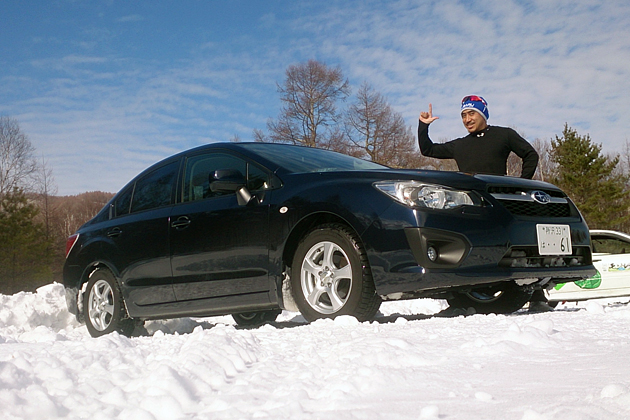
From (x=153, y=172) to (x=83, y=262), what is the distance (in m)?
1.15

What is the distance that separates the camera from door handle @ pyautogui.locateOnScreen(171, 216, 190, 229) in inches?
193

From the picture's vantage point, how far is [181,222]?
16.3ft

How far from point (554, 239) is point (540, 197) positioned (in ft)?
1.02

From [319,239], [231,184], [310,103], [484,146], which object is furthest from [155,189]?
[310,103]

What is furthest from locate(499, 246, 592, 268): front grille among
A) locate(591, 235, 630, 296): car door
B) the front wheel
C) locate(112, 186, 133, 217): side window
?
locate(591, 235, 630, 296): car door

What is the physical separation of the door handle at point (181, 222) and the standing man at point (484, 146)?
272 centimetres

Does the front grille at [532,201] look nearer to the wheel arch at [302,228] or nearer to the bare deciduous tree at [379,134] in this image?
the wheel arch at [302,228]

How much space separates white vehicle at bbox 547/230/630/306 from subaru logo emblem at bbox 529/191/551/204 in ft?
15.7

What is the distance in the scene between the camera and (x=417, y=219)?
147 inches

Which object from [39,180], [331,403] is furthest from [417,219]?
[39,180]

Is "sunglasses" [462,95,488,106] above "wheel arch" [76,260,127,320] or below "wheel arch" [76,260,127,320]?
above

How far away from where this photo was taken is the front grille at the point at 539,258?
158 inches

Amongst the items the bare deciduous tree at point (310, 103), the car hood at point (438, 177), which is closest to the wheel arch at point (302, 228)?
the car hood at point (438, 177)

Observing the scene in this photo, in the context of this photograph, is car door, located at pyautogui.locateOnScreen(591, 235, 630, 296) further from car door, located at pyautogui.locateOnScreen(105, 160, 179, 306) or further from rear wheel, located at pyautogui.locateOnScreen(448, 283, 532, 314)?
car door, located at pyautogui.locateOnScreen(105, 160, 179, 306)
